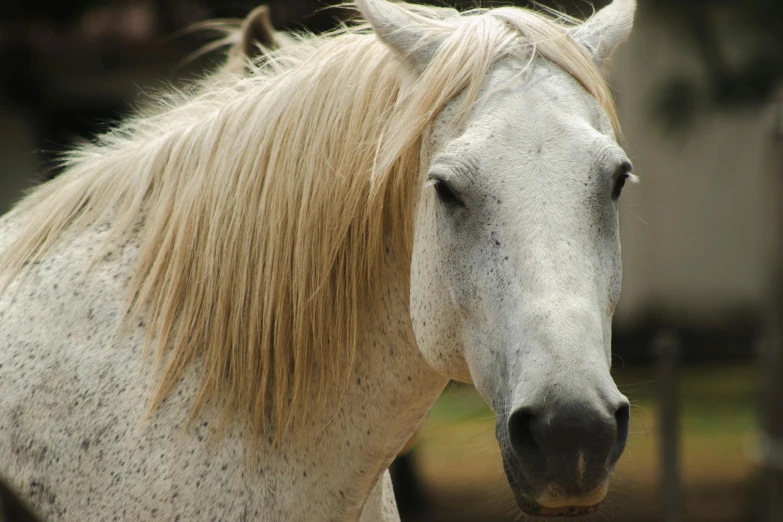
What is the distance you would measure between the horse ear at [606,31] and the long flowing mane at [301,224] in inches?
4.6

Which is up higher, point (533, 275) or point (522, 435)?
point (533, 275)

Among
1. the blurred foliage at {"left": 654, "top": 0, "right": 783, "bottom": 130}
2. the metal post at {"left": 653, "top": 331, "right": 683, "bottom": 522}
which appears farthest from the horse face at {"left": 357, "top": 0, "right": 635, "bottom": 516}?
the blurred foliage at {"left": 654, "top": 0, "right": 783, "bottom": 130}

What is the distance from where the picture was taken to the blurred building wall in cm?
1184

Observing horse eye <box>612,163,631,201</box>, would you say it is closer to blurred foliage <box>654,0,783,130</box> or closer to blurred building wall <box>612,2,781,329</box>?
blurred foliage <box>654,0,783,130</box>

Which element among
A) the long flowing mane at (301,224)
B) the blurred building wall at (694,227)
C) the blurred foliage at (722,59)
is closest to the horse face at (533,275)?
the long flowing mane at (301,224)

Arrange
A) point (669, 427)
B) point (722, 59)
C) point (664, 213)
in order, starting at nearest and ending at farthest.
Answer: point (669, 427) < point (722, 59) < point (664, 213)

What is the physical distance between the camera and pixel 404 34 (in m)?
2.06

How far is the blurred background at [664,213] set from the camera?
497 centimetres

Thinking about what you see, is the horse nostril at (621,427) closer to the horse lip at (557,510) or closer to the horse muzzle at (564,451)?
the horse muzzle at (564,451)

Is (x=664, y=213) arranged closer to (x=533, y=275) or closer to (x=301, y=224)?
(x=301, y=224)

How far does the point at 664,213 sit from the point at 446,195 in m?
11.1

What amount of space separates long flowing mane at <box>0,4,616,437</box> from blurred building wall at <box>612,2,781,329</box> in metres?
10.1

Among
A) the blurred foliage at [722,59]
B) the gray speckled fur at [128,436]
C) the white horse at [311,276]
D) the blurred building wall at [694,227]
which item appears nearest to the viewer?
the white horse at [311,276]

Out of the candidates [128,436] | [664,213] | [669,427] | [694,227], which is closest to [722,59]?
[669,427]
